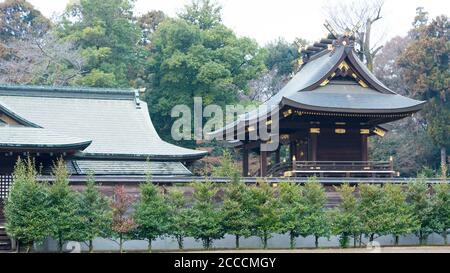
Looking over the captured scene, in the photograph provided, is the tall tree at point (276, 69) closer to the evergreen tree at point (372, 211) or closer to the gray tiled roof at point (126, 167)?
the gray tiled roof at point (126, 167)

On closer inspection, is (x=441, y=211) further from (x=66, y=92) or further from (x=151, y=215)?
(x=66, y=92)

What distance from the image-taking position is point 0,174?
86.0ft

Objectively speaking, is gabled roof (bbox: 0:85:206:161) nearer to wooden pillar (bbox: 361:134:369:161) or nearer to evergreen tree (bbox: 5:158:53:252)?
evergreen tree (bbox: 5:158:53:252)

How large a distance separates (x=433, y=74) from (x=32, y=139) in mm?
30458

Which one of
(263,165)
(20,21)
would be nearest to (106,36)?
(20,21)

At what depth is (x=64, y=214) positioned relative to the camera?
23438 millimetres

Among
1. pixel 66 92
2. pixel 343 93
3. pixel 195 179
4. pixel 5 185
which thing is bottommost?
pixel 5 185

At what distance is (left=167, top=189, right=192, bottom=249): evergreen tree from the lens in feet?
81.4

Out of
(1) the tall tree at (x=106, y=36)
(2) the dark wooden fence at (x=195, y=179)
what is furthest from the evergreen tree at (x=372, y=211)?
(1) the tall tree at (x=106, y=36)

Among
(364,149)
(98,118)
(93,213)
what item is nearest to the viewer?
(93,213)

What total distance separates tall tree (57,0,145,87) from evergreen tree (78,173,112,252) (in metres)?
24.5
